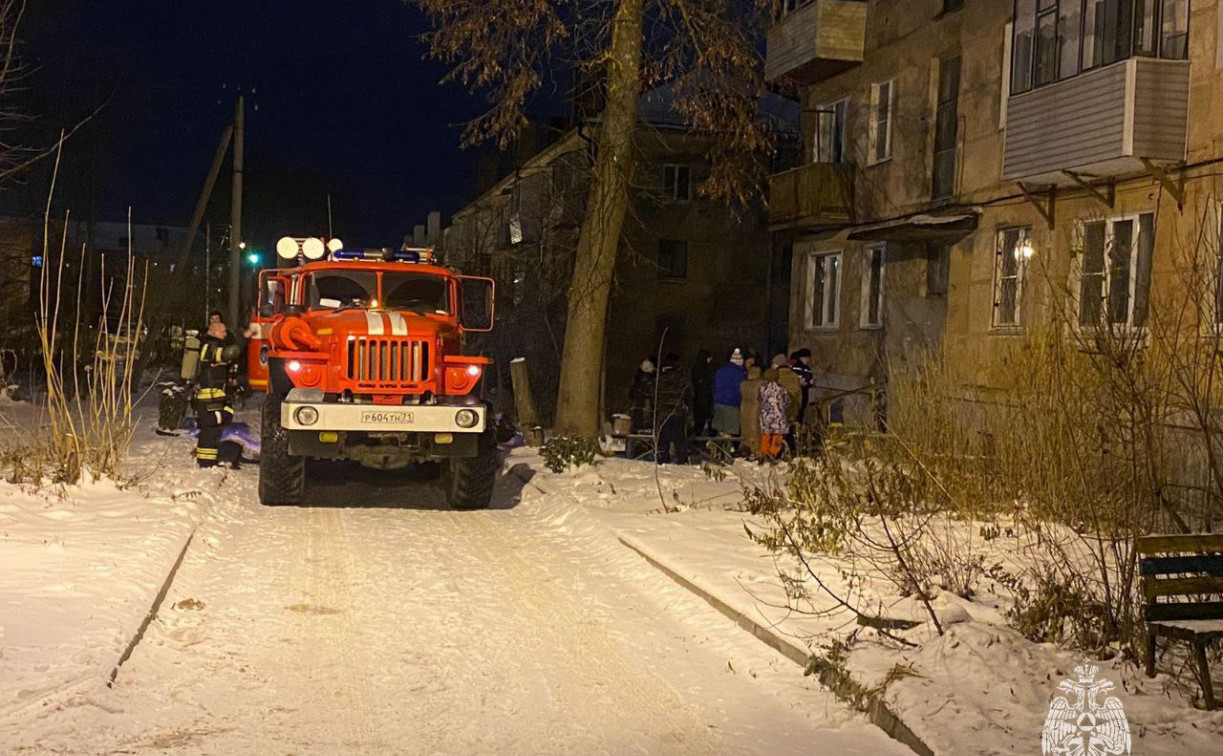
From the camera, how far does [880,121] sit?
75.0 ft

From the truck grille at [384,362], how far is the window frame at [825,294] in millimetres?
12946

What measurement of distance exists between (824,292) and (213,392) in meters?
13.6

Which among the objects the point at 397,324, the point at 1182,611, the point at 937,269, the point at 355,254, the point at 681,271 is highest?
the point at 681,271

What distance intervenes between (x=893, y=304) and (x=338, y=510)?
12542 millimetres

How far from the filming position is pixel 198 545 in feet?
33.7

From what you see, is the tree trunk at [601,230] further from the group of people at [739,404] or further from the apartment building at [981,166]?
the apartment building at [981,166]

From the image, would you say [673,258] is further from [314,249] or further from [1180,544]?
[1180,544]

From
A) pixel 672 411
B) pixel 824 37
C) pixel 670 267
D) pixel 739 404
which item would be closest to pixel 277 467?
pixel 672 411

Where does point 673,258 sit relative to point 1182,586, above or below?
above

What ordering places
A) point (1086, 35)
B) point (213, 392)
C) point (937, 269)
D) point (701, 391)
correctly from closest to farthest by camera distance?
point (213, 392) < point (1086, 35) < point (701, 391) < point (937, 269)

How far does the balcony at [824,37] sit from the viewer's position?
914 inches

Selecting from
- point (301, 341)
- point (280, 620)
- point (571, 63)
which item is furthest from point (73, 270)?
point (280, 620)

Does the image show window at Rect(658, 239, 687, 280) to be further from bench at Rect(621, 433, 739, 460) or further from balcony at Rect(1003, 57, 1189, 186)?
balcony at Rect(1003, 57, 1189, 186)

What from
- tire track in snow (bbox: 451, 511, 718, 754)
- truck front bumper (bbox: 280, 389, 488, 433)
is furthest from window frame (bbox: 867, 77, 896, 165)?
tire track in snow (bbox: 451, 511, 718, 754)
